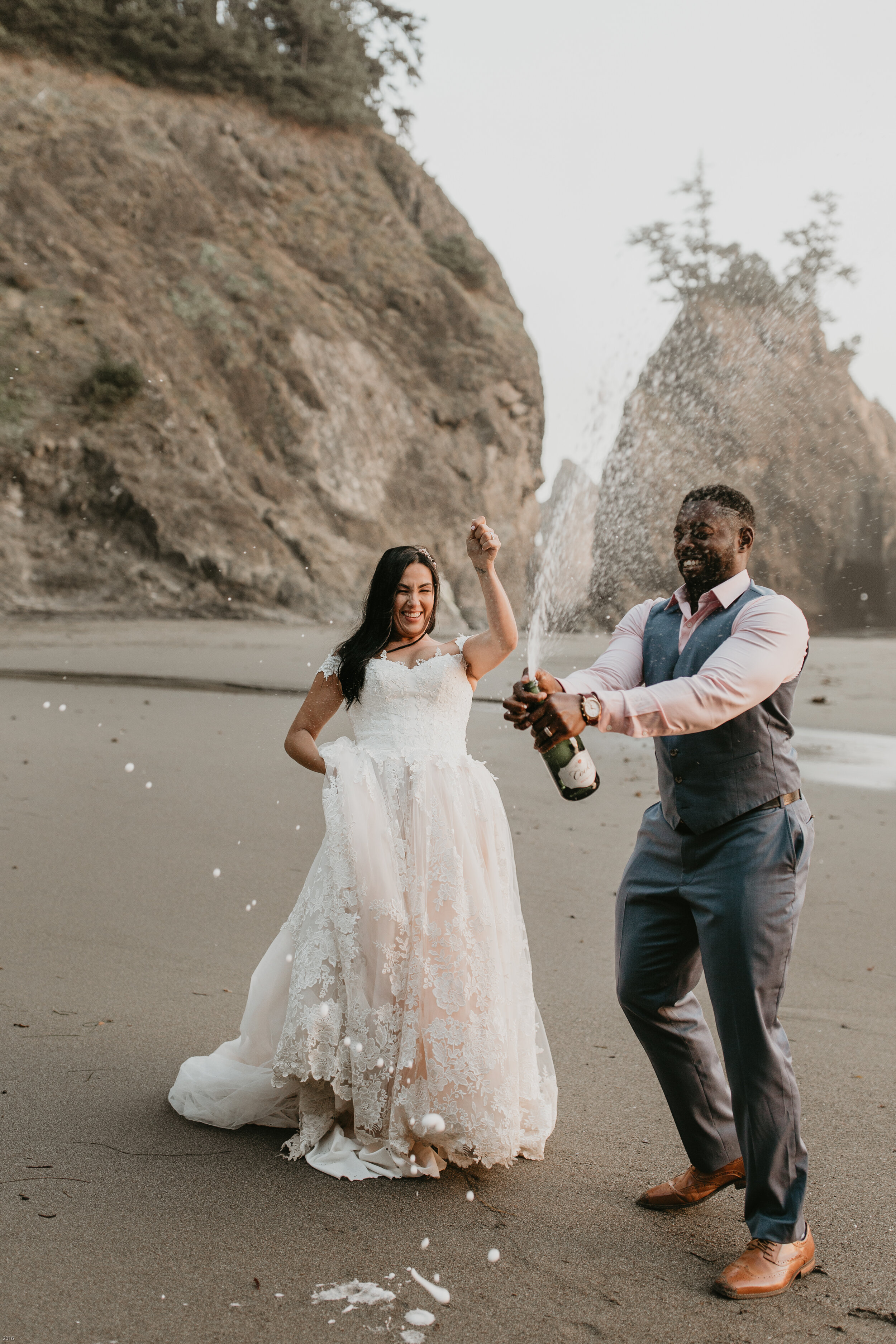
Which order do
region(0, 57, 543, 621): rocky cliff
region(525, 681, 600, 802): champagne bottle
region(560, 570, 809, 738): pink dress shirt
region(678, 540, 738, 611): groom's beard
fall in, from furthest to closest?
region(0, 57, 543, 621): rocky cliff, region(678, 540, 738, 611): groom's beard, region(525, 681, 600, 802): champagne bottle, region(560, 570, 809, 738): pink dress shirt

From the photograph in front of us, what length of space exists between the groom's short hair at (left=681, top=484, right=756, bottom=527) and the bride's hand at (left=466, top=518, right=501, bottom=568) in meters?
0.73

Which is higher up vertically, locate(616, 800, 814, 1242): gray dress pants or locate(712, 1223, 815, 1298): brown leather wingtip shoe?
locate(616, 800, 814, 1242): gray dress pants

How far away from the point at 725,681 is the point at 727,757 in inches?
12.7

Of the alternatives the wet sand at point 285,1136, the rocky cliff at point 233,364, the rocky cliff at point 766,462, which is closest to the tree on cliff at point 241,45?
the rocky cliff at point 233,364

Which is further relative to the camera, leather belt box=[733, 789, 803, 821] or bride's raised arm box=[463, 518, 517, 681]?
bride's raised arm box=[463, 518, 517, 681]

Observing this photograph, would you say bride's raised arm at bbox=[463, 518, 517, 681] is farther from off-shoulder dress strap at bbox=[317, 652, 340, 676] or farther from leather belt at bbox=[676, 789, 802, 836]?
leather belt at bbox=[676, 789, 802, 836]

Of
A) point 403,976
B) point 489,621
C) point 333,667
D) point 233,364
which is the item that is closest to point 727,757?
point 489,621

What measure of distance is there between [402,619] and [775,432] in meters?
38.8

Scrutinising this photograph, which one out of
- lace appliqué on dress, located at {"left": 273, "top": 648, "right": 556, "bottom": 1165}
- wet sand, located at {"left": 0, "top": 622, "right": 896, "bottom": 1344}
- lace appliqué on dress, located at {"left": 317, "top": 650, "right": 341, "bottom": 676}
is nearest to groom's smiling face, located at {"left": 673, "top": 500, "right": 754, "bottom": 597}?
lace appliqué on dress, located at {"left": 273, "top": 648, "right": 556, "bottom": 1165}

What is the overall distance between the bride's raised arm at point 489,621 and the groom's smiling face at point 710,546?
76 cm

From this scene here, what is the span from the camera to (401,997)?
3488mm

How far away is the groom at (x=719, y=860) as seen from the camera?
279 cm

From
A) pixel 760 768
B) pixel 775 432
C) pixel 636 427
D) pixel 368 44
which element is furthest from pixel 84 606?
pixel 775 432

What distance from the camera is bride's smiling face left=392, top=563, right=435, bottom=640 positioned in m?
3.93
